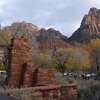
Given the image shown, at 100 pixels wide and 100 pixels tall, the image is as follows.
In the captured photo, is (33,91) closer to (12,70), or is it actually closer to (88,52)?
(12,70)

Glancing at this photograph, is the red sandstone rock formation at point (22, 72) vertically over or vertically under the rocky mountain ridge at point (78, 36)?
under

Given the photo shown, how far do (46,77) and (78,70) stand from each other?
122ft

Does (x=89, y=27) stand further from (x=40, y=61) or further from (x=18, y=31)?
(x=18, y=31)

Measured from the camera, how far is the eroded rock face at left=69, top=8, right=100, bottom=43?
356 feet

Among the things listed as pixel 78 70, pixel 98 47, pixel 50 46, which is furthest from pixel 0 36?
pixel 50 46

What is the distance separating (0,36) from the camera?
23.0 m

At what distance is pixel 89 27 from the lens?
116750 millimetres

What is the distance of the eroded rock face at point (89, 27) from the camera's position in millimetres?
108394

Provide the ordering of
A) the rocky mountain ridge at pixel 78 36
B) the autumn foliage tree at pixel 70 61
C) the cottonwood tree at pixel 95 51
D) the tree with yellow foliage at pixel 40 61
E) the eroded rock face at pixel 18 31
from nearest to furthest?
1. the eroded rock face at pixel 18 31
2. the tree with yellow foliage at pixel 40 61
3. the autumn foliage tree at pixel 70 61
4. the cottonwood tree at pixel 95 51
5. the rocky mountain ridge at pixel 78 36

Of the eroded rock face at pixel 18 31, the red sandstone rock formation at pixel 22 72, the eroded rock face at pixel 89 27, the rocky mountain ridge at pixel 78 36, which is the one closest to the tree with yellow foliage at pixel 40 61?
the eroded rock face at pixel 18 31

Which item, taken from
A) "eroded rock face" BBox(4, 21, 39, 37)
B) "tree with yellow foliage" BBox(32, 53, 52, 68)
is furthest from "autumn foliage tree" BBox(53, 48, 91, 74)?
"eroded rock face" BBox(4, 21, 39, 37)

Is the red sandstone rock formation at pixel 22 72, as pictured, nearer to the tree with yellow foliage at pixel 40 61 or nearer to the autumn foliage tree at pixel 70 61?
the tree with yellow foliage at pixel 40 61

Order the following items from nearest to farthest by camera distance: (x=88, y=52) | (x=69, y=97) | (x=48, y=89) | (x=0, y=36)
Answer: (x=48, y=89)
(x=69, y=97)
(x=0, y=36)
(x=88, y=52)

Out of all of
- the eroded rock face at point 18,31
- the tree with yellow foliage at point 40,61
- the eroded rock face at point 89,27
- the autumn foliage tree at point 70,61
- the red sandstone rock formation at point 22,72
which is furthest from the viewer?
the eroded rock face at point 89,27
